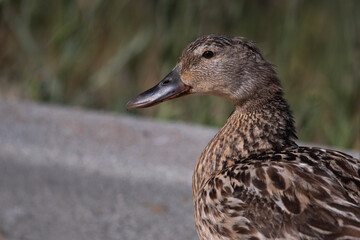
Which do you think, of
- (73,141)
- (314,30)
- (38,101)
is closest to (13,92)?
(38,101)

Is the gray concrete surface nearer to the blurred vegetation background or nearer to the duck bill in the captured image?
the blurred vegetation background

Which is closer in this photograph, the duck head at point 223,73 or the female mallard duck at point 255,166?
the female mallard duck at point 255,166

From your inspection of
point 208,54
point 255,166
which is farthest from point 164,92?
point 255,166

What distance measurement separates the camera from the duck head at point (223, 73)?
11.6 feet

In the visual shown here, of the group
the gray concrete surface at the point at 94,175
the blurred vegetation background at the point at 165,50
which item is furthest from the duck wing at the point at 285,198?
the blurred vegetation background at the point at 165,50

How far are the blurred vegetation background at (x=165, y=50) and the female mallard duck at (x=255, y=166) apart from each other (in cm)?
164

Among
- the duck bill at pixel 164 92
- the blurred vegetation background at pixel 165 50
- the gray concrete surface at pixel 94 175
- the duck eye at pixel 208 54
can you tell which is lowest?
the gray concrete surface at pixel 94 175

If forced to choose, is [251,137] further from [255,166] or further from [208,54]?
[208,54]

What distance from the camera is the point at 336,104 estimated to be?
17.9 ft

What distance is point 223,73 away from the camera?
11.7ft

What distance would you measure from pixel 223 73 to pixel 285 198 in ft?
2.65

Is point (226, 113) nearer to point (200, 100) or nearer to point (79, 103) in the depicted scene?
point (200, 100)

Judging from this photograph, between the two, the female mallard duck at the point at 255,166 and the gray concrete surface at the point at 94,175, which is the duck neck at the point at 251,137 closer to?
the female mallard duck at the point at 255,166

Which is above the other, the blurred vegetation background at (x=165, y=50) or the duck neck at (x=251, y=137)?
the blurred vegetation background at (x=165, y=50)
